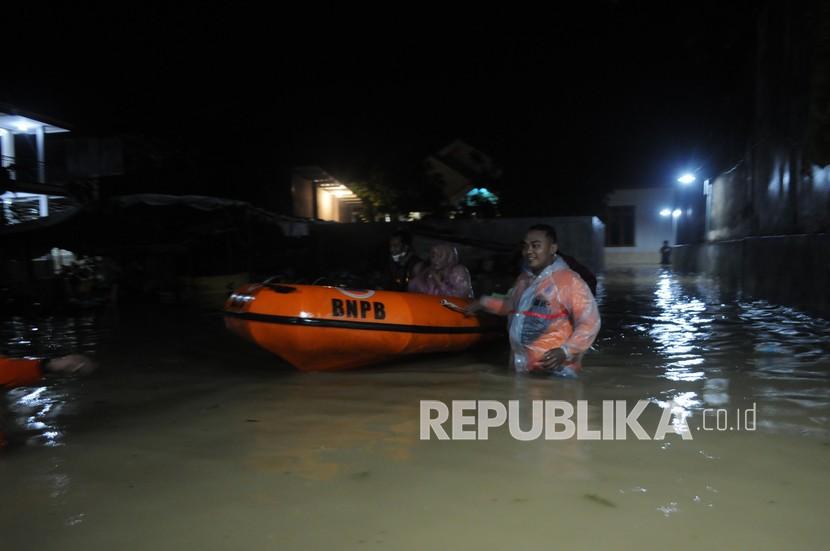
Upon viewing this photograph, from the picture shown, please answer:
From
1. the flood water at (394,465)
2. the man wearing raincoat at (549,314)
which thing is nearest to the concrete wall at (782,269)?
the flood water at (394,465)

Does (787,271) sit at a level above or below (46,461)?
above

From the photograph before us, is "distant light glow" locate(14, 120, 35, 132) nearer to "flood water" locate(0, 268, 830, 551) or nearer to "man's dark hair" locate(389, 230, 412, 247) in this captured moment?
"flood water" locate(0, 268, 830, 551)

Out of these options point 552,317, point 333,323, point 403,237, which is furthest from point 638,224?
point 333,323

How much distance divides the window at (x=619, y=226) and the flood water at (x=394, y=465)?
2853 centimetres

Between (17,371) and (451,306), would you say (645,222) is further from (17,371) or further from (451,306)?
(17,371)

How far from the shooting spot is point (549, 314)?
4.77 m

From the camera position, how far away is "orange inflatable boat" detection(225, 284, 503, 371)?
4891mm

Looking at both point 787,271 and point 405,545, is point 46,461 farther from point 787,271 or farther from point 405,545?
point 787,271

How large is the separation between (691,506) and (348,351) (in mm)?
3047

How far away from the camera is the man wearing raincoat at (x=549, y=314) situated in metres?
4.64

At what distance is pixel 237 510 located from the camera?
2.63 metres

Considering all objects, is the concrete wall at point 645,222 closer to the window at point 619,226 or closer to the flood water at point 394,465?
the window at point 619,226

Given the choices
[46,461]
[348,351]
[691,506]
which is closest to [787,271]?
[348,351]

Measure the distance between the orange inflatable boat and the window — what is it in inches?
1161
